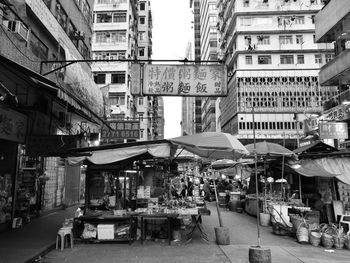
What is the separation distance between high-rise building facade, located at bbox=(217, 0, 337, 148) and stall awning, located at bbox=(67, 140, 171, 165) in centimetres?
3308

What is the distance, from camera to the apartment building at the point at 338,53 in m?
19.7

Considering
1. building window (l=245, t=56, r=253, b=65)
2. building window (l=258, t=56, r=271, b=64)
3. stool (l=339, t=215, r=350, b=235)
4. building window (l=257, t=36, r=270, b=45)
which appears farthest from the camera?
building window (l=245, t=56, r=253, b=65)

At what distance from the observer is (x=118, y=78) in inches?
1607

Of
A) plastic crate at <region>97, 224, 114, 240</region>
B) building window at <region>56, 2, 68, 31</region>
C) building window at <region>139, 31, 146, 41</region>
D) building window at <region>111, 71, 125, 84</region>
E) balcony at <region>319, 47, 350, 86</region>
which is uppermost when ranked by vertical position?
building window at <region>139, 31, 146, 41</region>

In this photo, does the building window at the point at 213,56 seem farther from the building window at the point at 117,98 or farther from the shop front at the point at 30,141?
the shop front at the point at 30,141

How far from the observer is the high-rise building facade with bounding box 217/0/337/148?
4209cm

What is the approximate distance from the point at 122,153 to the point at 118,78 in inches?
1281

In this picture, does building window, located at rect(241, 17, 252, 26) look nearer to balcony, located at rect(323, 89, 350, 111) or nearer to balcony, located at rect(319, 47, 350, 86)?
balcony, located at rect(319, 47, 350, 86)

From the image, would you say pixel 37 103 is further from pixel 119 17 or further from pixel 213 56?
pixel 213 56

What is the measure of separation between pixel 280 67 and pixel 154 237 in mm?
39329

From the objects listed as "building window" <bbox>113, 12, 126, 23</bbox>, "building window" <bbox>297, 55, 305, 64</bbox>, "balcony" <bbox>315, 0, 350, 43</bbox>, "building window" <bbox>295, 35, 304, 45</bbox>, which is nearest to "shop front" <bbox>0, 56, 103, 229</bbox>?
"balcony" <bbox>315, 0, 350, 43</bbox>

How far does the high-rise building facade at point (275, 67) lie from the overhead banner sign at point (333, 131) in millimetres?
Result: 23659

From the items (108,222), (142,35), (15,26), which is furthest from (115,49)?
(108,222)

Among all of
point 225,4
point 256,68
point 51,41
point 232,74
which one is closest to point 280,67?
point 256,68
